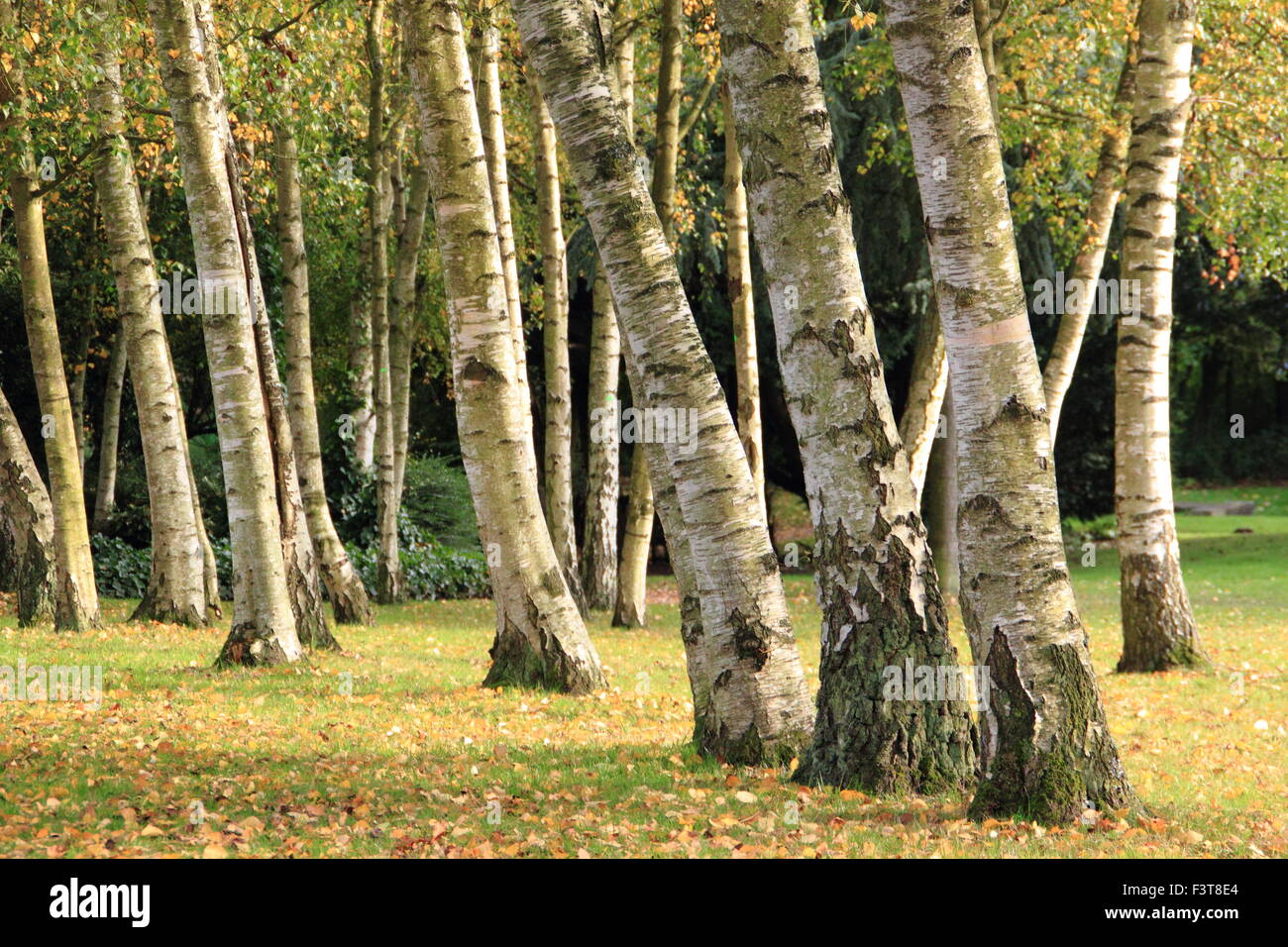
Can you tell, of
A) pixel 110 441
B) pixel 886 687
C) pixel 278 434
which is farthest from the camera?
pixel 110 441

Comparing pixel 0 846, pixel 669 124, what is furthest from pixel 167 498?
pixel 0 846

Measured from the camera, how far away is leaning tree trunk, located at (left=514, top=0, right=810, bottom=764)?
21.8 feet

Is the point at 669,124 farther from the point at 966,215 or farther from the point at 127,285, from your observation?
the point at 966,215

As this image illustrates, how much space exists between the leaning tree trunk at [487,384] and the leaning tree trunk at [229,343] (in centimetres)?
198

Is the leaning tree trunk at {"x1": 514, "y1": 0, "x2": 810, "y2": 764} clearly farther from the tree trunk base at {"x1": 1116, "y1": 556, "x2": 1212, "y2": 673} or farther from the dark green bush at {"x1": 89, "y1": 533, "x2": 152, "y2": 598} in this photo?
the dark green bush at {"x1": 89, "y1": 533, "x2": 152, "y2": 598}

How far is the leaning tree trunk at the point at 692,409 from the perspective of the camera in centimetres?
664

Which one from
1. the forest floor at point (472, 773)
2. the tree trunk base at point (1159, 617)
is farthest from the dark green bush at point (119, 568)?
the tree trunk base at point (1159, 617)

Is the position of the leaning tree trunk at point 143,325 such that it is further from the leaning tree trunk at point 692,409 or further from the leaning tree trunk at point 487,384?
the leaning tree trunk at point 692,409

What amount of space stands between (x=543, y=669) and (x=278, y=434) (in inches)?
166

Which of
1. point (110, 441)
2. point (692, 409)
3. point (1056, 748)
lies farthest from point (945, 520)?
point (110, 441)

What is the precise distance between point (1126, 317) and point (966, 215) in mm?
6220

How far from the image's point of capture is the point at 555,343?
16.0 m

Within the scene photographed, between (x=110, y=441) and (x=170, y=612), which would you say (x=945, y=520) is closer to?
(x=170, y=612)

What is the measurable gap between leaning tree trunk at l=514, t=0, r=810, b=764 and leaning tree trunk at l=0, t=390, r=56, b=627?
8539mm
